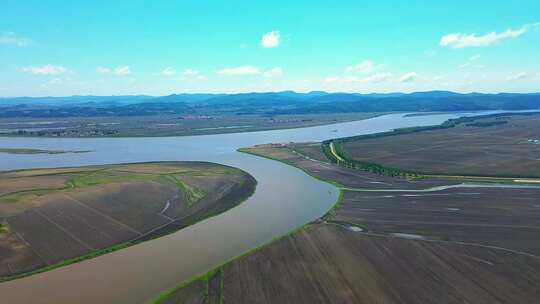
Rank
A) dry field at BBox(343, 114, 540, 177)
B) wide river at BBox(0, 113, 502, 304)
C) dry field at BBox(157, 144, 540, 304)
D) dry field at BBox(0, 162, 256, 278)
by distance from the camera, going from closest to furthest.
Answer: dry field at BBox(157, 144, 540, 304) < wide river at BBox(0, 113, 502, 304) < dry field at BBox(0, 162, 256, 278) < dry field at BBox(343, 114, 540, 177)

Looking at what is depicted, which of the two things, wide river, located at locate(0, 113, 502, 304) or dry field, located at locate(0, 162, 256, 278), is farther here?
dry field, located at locate(0, 162, 256, 278)

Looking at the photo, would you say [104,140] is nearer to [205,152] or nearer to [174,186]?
[205,152]

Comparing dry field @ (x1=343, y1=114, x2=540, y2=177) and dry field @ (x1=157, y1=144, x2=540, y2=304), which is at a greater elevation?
dry field @ (x1=343, y1=114, x2=540, y2=177)

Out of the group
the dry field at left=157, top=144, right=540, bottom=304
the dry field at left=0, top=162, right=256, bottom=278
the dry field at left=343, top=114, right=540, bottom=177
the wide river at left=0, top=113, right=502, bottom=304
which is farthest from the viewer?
the dry field at left=343, top=114, right=540, bottom=177

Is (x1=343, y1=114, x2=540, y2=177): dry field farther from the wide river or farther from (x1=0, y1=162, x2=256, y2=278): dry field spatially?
(x1=0, y1=162, x2=256, y2=278): dry field

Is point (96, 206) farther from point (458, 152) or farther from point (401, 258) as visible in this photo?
point (458, 152)

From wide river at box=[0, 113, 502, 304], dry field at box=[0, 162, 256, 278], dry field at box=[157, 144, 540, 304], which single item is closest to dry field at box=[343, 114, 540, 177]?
dry field at box=[157, 144, 540, 304]

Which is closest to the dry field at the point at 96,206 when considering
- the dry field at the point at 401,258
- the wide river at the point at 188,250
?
the wide river at the point at 188,250

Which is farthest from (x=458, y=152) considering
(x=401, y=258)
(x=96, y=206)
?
(x=96, y=206)
